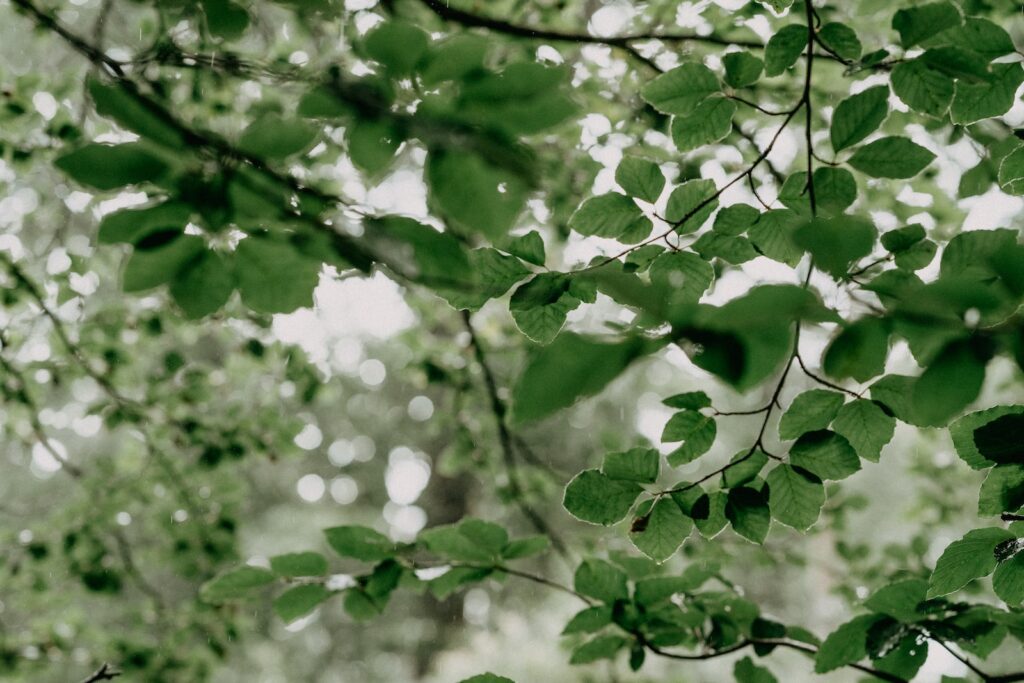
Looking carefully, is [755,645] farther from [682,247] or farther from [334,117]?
[334,117]

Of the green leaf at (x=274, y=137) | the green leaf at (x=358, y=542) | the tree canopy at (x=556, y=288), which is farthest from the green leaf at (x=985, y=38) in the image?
the green leaf at (x=358, y=542)

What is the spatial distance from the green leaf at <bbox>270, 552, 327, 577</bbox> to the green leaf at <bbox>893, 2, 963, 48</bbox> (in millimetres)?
932

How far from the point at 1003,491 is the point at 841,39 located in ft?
1.84

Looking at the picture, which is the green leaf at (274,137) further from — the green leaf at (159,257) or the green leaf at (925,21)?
the green leaf at (925,21)

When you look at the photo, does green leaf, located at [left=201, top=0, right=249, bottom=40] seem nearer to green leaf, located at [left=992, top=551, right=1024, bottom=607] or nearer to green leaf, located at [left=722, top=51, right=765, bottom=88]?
green leaf, located at [left=722, top=51, right=765, bottom=88]

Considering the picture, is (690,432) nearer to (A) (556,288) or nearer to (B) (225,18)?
(A) (556,288)

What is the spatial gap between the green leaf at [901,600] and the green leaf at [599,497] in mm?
368

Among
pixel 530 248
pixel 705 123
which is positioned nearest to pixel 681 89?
pixel 705 123

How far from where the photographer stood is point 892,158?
0.80 meters

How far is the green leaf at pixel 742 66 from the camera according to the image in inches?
33.1

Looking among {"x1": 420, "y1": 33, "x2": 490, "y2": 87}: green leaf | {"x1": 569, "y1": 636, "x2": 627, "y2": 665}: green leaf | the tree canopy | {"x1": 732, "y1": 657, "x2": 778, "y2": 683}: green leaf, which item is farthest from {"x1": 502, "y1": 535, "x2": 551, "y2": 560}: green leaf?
{"x1": 420, "y1": 33, "x2": 490, "y2": 87}: green leaf

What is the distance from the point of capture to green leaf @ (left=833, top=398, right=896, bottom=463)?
778mm

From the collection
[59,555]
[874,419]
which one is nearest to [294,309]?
[874,419]

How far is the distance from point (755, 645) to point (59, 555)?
2.43 meters
